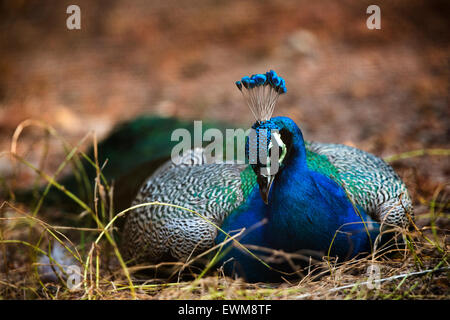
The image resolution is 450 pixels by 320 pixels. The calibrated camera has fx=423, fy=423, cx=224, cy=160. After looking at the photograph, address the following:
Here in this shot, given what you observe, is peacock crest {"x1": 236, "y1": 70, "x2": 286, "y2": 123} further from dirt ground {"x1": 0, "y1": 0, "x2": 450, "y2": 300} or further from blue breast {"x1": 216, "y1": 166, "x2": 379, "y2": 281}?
dirt ground {"x1": 0, "y1": 0, "x2": 450, "y2": 300}

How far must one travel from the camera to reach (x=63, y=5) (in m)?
8.10

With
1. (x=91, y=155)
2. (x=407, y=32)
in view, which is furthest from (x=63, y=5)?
(x=407, y=32)

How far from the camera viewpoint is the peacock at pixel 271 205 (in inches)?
80.5

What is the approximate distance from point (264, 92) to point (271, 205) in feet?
1.94

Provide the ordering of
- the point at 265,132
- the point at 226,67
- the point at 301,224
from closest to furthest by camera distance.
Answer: the point at 265,132 < the point at 301,224 < the point at 226,67

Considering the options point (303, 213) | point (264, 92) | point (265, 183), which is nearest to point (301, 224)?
point (303, 213)

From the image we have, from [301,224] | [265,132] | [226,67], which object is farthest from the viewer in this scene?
[226,67]

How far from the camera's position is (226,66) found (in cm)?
657

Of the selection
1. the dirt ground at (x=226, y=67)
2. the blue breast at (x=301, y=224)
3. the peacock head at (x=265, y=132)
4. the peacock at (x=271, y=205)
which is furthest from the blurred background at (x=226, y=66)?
the peacock head at (x=265, y=132)

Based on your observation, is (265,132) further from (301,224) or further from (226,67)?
(226,67)

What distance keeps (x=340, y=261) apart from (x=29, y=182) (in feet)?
10.8

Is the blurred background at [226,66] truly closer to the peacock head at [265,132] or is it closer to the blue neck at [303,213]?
the blue neck at [303,213]

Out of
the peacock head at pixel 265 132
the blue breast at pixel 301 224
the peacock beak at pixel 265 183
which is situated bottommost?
the blue breast at pixel 301 224

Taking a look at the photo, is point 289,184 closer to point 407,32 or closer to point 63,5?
point 407,32
